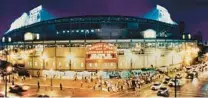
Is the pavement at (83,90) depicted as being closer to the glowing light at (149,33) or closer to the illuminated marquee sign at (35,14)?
the glowing light at (149,33)

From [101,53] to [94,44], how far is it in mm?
245

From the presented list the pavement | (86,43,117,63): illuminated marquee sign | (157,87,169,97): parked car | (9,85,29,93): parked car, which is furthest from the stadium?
(157,87,169,97): parked car

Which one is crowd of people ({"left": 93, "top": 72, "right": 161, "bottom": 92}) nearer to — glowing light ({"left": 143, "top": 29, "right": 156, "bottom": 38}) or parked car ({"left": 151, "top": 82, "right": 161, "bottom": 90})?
parked car ({"left": 151, "top": 82, "right": 161, "bottom": 90})

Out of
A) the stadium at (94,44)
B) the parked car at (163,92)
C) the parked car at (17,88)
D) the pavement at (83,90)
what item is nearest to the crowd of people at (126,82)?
the pavement at (83,90)

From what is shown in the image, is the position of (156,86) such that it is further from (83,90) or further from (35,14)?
(35,14)

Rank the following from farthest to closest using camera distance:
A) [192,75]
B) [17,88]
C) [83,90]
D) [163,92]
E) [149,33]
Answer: [192,75] < [149,33] < [17,88] < [83,90] < [163,92]

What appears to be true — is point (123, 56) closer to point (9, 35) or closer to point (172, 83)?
point (172, 83)

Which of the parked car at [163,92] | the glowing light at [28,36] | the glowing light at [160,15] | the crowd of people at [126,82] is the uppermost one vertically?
the glowing light at [160,15]

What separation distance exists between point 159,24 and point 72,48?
5.99 ft

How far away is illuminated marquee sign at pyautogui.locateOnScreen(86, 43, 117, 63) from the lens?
31.2ft

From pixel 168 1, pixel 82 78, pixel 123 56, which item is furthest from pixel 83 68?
pixel 168 1

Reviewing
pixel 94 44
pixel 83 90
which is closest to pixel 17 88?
pixel 83 90

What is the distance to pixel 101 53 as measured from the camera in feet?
31.2

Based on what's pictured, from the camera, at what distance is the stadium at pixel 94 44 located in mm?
9633
